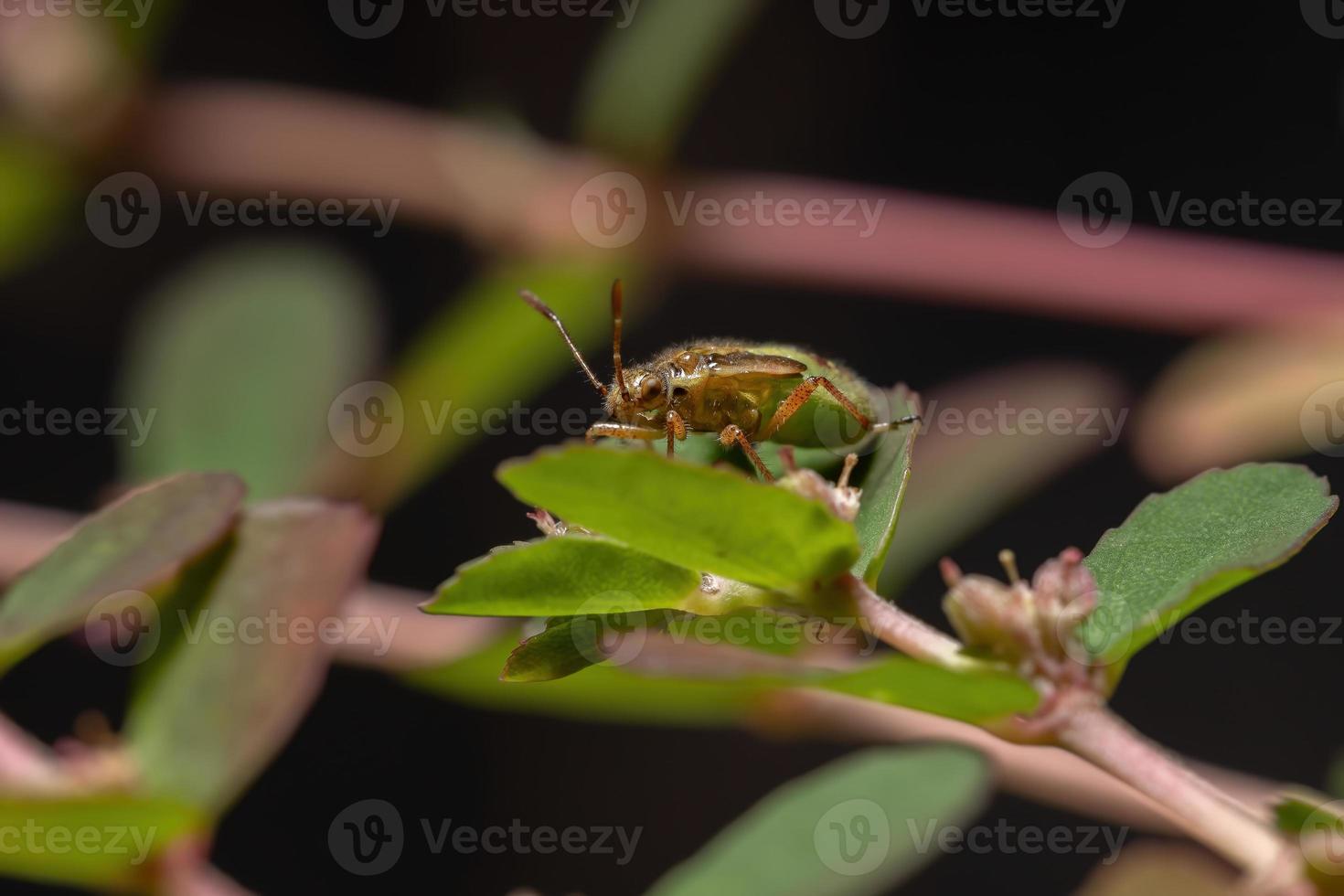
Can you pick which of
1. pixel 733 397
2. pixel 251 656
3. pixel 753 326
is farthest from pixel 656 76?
pixel 251 656

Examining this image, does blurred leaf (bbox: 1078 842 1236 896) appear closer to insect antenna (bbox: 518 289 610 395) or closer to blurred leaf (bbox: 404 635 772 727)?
blurred leaf (bbox: 404 635 772 727)

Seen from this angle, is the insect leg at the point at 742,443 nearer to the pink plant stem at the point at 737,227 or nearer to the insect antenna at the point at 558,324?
the insect antenna at the point at 558,324

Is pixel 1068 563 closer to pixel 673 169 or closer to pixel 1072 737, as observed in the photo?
pixel 1072 737

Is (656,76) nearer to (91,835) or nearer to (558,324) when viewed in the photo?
(558,324)

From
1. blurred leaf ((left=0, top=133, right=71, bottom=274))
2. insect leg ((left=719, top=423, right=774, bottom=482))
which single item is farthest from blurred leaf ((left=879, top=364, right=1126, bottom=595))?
blurred leaf ((left=0, top=133, right=71, bottom=274))

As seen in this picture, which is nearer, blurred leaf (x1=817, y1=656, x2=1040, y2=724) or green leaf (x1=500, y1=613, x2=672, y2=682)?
blurred leaf (x1=817, y1=656, x2=1040, y2=724)
